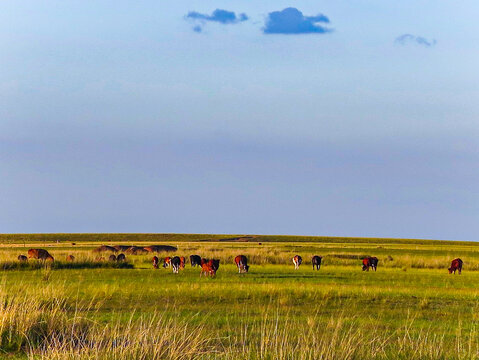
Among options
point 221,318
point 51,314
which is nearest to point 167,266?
point 221,318

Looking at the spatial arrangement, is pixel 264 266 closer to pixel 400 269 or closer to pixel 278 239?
pixel 400 269

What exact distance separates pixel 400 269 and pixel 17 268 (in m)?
24.2

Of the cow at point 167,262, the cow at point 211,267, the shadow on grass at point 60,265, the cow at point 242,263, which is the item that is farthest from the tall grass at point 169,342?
the cow at point 167,262

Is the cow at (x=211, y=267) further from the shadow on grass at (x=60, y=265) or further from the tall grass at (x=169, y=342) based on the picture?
the tall grass at (x=169, y=342)

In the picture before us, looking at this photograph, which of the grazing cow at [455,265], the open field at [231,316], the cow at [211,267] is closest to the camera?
the open field at [231,316]

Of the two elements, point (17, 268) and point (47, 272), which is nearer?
point (47, 272)

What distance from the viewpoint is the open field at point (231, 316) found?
10062 mm

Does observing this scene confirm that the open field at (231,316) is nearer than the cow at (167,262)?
Yes

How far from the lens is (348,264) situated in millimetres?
47250

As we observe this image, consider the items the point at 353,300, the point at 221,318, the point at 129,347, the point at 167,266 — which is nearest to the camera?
the point at 129,347

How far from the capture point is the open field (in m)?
10.1

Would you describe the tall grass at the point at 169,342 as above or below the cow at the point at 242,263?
below

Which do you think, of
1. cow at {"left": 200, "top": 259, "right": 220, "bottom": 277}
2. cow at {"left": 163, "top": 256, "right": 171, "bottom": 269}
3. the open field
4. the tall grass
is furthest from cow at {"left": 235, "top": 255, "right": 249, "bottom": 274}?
the tall grass

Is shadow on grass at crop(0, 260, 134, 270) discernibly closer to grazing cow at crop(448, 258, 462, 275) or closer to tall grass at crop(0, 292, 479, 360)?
grazing cow at crop(448, 258, 462, 275)
